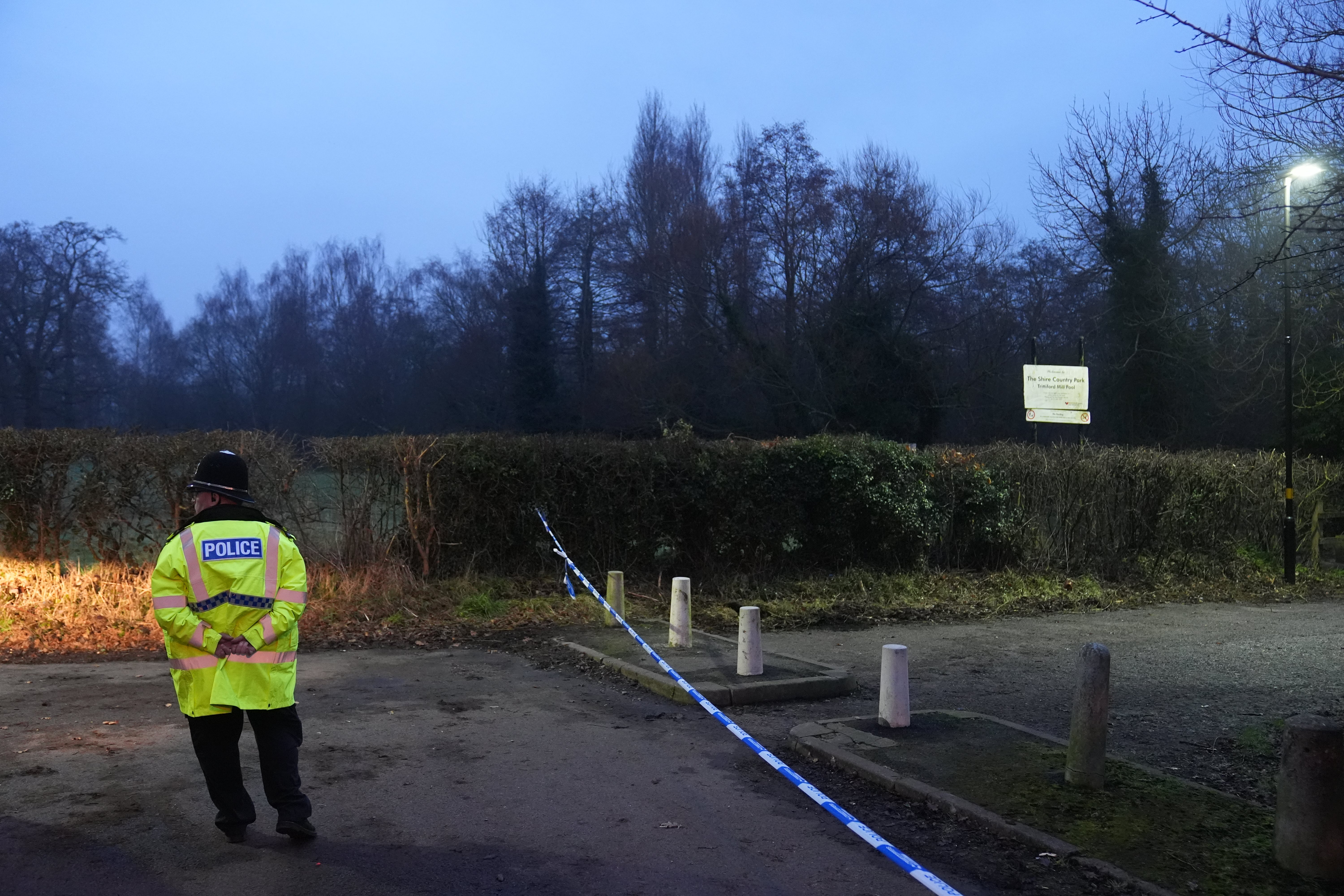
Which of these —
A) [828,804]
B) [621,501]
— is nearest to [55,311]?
[621,501]

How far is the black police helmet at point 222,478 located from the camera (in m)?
4.89

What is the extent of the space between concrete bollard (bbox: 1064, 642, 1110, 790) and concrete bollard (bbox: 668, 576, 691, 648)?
4.49 m

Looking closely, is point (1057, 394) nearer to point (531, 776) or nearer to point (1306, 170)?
point (1306, 170)

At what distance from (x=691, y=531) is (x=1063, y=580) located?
6.11 meters

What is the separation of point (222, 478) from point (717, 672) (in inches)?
197

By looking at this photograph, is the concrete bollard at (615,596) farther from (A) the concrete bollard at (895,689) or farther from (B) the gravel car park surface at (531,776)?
(A) the concrete bollard at (895,689)

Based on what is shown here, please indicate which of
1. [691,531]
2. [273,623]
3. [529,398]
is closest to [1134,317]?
[691,531]

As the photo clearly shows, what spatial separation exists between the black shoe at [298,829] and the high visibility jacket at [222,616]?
1.75 feet

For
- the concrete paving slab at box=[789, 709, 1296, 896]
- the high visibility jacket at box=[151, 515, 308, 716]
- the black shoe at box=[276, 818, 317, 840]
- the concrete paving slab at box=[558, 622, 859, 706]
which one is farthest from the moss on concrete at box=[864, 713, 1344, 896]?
the high visibility jacket at box=[151, 515, 308, 716]

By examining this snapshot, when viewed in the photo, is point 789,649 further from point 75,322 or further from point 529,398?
point 75,322

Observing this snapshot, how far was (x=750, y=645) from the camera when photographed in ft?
28.4

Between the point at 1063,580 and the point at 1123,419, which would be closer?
the point at 1063,580

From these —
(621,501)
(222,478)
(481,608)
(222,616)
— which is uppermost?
(222,478)

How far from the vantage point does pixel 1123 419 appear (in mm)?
37281
